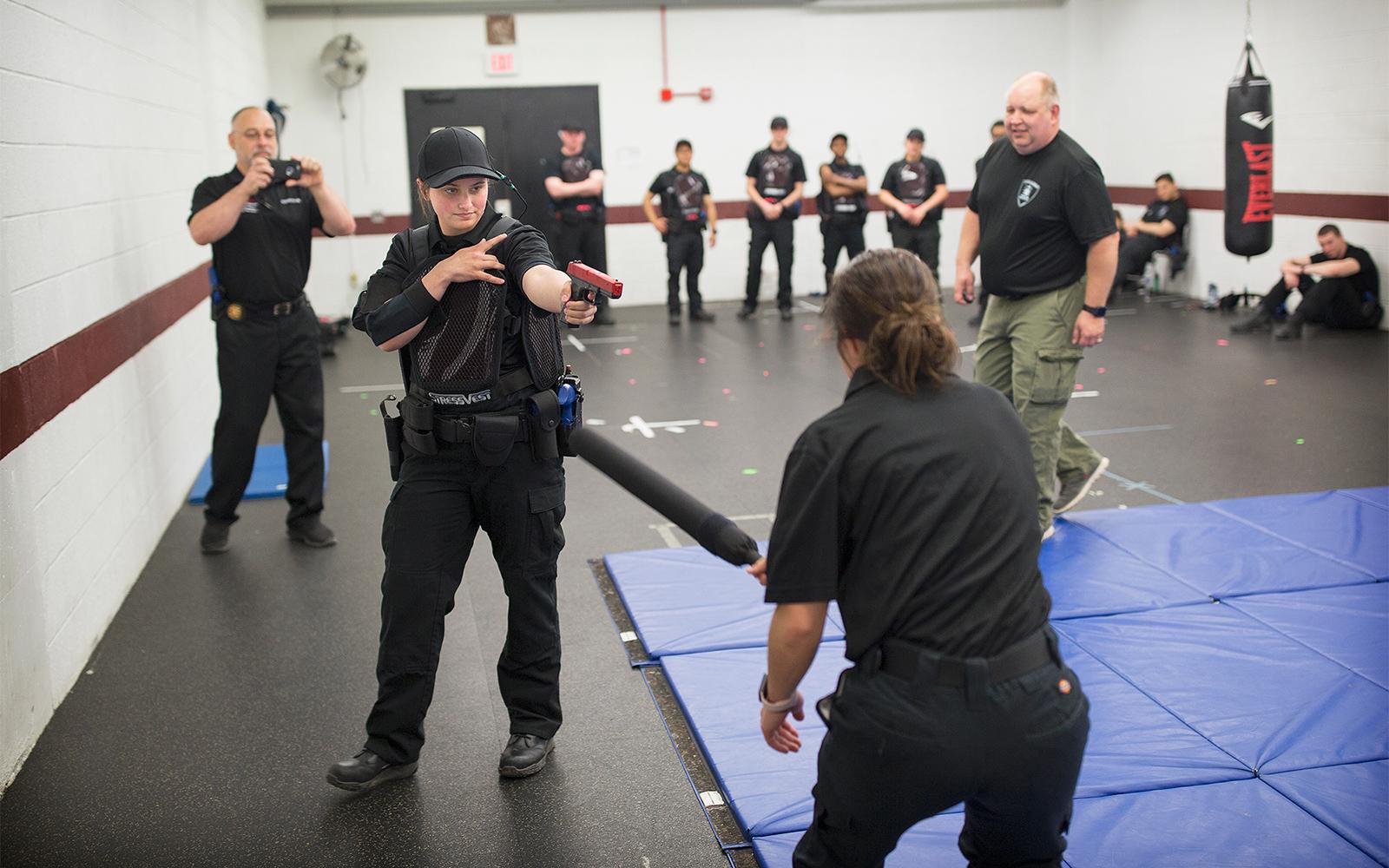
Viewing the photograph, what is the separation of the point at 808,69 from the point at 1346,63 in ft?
18.7

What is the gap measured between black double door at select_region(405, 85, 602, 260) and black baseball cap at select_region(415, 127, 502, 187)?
10480 millimetres

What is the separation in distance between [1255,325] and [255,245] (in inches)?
341

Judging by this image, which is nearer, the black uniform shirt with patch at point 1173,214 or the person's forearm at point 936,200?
the person's forearm at point 936,200

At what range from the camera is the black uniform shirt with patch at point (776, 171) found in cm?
1226

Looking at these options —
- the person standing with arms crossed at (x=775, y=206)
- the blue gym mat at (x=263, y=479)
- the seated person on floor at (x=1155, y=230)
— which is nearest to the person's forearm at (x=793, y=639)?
the blue gym mat at (x=263, y=479)

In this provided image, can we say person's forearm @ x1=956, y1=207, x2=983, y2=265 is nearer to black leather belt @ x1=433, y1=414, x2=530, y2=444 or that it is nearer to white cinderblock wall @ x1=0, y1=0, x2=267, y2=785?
black leather belt @ x1=433, y1=414, x2=530, y2=444

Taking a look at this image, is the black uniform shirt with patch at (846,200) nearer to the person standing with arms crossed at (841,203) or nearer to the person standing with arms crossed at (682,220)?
the person standing with arms crossed at (841,203)

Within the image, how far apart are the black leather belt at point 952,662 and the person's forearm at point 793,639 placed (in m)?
0.11

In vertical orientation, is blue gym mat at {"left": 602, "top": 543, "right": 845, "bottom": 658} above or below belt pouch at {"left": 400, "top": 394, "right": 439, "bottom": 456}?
below

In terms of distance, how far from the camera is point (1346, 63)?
1031 centimetres

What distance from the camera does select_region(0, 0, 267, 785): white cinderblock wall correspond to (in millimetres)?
3572

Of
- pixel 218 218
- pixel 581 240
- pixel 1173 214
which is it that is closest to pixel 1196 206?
pixel 1173 214

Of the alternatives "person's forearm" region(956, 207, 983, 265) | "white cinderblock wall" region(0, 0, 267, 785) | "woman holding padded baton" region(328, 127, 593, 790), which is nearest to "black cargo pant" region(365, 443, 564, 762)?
"woman holding padded baton" region(328, 127, 593, 790)

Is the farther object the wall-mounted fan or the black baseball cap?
the wall-mounted fan
